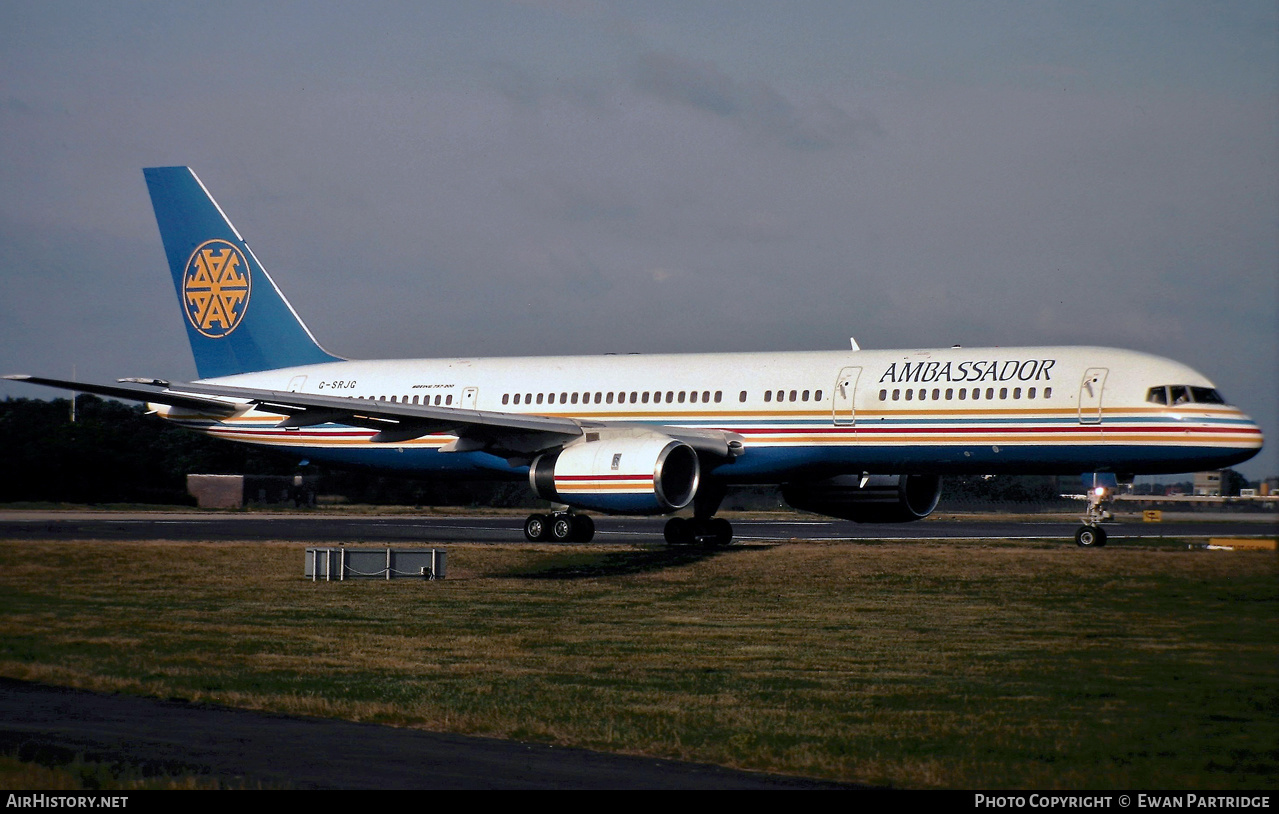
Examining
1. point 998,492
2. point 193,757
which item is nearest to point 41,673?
point 193,757

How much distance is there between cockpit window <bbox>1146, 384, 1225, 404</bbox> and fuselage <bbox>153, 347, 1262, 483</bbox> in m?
0.03

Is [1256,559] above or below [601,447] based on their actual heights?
below

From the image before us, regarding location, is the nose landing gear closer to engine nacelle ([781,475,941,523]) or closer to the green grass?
the green grass

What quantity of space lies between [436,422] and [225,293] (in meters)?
14.1

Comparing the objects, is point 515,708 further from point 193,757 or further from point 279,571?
point 279,571

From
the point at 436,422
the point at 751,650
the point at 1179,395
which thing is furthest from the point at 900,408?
the point at 751,650

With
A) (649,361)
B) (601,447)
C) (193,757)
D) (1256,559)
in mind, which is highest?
(649,361)

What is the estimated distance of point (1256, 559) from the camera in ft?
79.9

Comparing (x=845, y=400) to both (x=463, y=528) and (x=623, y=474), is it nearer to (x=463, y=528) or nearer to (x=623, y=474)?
(x=623, y=474)

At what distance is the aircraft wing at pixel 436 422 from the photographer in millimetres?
32719

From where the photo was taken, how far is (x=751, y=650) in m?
18.5

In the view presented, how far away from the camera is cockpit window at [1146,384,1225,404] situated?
30375mm

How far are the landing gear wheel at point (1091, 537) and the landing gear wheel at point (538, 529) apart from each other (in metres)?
12.3

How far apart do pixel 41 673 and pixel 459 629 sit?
6262 mm
